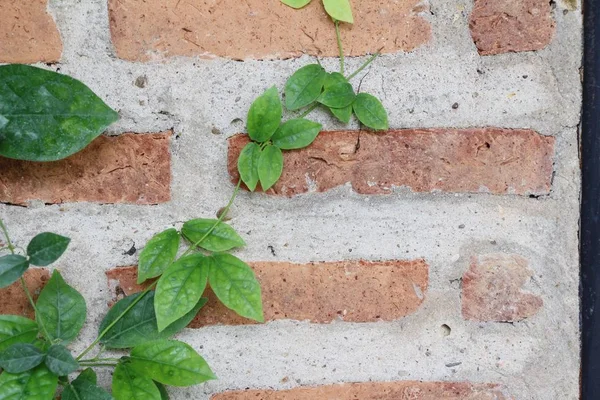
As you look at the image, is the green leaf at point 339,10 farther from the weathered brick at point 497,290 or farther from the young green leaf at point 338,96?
the weathered brick at point 497,290

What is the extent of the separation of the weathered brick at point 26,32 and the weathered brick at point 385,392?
1.15ft

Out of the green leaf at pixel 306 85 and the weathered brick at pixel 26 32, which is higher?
the weathered brick at pixel 26 32

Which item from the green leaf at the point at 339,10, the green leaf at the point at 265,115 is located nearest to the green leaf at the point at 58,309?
the green leaf at the point at 265,115

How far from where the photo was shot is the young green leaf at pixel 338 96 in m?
0.59

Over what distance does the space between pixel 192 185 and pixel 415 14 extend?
0.83 feet

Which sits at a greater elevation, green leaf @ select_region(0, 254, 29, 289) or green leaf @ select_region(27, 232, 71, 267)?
green leaf @ select_region(27, 232, 71, 267)

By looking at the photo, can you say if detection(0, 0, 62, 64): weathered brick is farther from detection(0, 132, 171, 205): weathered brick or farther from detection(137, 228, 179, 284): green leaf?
detection(137, 228, 179, 284): green leaf

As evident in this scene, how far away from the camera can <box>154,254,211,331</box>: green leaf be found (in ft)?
1.91

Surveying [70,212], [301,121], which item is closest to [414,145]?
[301,121]

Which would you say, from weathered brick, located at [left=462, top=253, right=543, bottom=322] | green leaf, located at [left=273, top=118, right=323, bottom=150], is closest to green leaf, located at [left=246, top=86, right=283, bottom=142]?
green leaf, located at [left=273, top=118, right=323, bottom=150]

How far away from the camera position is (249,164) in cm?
59

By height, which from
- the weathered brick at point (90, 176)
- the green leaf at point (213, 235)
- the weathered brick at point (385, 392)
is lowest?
the weathered brick at point (385, 392)

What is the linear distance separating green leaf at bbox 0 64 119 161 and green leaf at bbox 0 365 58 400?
0.19 meters

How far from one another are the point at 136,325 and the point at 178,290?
0.18ft
